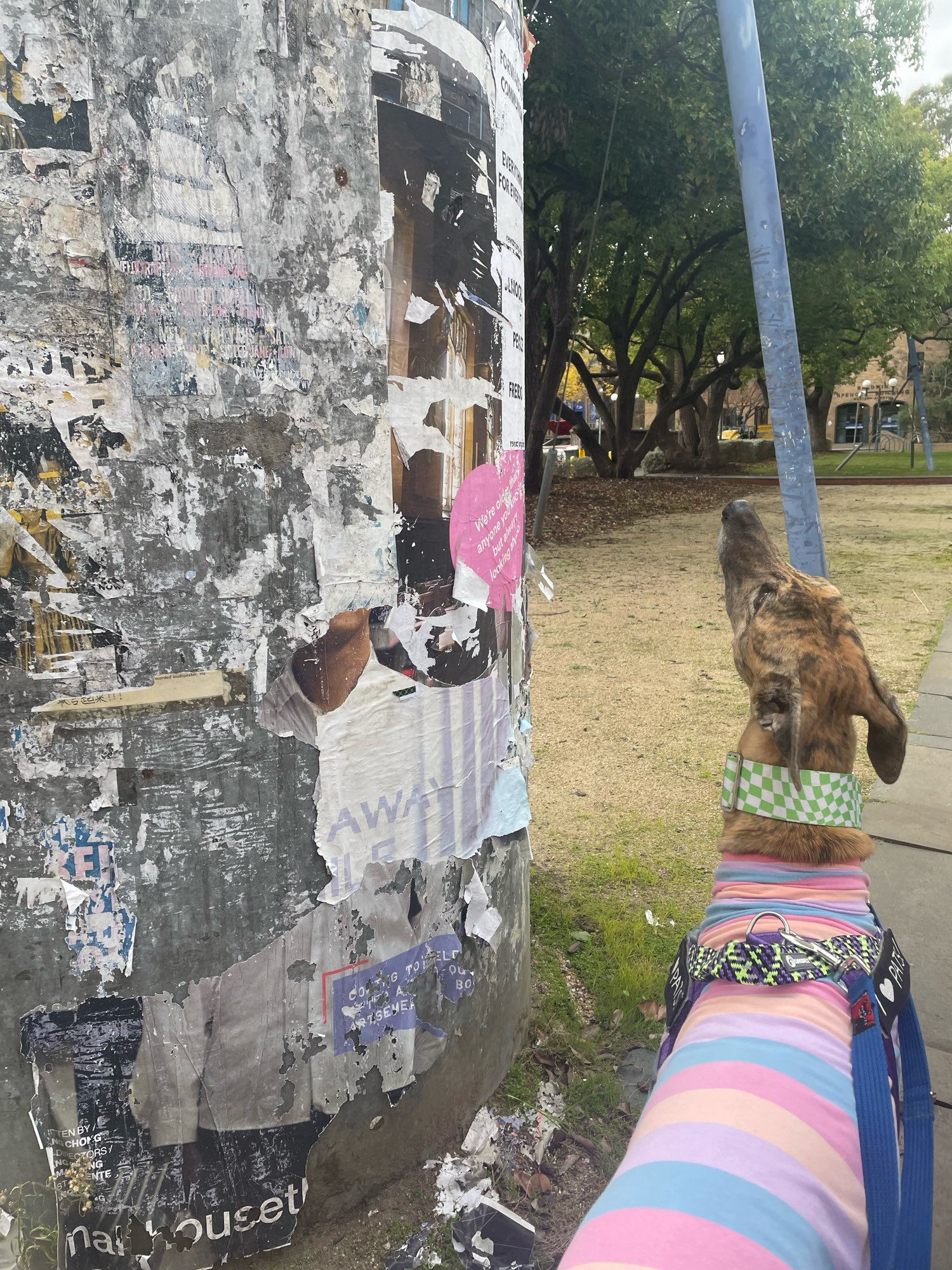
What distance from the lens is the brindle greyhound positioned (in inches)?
50.1

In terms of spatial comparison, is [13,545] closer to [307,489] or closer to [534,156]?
[307,489]

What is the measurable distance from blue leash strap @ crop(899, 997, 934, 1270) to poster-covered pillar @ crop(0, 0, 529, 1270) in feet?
3.34

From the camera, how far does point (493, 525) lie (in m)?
2.08

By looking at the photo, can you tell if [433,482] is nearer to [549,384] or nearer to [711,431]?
[549,384]

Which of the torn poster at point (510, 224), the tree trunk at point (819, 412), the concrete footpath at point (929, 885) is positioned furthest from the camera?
the tree trunk at point (819, 412)

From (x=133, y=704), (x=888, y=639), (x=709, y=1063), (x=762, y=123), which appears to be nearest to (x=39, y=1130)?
(x=133, y=704)

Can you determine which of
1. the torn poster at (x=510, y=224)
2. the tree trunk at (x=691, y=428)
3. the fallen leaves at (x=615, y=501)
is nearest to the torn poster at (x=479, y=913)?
the torn poster at (x=510, y=224)

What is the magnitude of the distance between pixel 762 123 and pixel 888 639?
5230 millimetres

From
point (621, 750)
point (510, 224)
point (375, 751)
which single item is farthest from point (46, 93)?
point (621, 750)

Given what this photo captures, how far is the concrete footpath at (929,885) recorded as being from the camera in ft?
8.39

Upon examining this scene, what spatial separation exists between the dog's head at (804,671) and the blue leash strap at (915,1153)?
0.60 m

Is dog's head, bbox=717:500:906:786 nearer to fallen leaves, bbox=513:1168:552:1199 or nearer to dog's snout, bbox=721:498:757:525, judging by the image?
dog's snout, bbox=721:498:757:525

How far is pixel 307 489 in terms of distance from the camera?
1.68 meters

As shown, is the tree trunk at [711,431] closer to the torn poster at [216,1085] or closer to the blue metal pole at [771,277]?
the blue metal pole at [771,277]
